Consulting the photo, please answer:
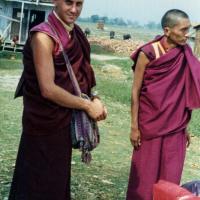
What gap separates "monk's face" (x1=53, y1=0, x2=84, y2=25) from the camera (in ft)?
10.5

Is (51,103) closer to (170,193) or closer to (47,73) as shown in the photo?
(47,73)

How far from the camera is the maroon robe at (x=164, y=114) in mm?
4305

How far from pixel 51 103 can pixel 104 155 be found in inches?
167

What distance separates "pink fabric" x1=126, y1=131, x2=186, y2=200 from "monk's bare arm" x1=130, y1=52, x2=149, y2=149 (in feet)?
0.32

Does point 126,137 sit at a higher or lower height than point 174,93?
lower

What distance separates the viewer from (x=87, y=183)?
5.70 m

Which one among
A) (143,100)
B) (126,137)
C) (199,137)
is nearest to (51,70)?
(143,100)

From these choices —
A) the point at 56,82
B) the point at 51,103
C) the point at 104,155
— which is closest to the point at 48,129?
the point at 51,103

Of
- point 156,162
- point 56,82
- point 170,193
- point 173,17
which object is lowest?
point 156,162

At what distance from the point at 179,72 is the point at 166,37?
317 millimetres

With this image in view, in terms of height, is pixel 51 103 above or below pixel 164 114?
above

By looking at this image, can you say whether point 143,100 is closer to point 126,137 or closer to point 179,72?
point 179,72

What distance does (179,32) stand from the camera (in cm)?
425

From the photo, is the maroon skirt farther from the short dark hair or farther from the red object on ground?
the short dark hair
